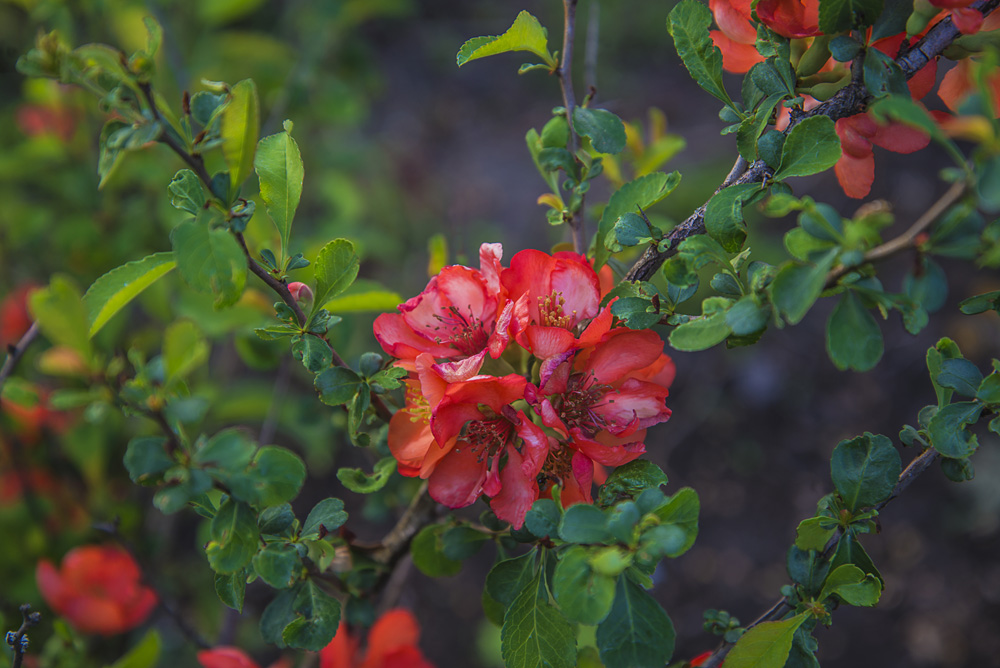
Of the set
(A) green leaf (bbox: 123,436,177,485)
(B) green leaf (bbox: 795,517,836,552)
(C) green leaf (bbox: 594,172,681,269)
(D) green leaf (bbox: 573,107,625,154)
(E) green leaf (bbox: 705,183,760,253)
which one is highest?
(D) green leaf (bbox: 573,107,625,154)

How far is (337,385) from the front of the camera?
0.80 m

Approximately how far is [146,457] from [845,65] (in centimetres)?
90

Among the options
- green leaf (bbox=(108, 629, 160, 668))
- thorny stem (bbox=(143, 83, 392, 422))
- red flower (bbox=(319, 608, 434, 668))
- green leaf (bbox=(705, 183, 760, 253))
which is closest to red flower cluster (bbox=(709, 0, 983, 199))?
green leaf (bbox=(705, 183, 760, 253))

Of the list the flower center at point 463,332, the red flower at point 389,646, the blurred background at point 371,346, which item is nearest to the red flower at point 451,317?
the flower center at point 463,332

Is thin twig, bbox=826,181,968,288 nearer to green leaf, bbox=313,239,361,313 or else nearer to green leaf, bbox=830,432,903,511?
green leaf, bbox=830,432,903,511

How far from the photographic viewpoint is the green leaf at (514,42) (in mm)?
802

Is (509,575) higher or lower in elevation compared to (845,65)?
Answer: lower

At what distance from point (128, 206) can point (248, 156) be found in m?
1.57

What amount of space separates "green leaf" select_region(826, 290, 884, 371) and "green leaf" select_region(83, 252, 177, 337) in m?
0.73

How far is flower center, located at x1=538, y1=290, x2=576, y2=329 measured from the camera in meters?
0.84

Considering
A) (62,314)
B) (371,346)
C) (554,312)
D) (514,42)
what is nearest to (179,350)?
(62,314)

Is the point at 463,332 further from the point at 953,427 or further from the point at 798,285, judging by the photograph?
the point at 953,427

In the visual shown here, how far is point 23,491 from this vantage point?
172cm

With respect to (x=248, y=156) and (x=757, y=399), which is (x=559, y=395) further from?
(x=757, y=399)
